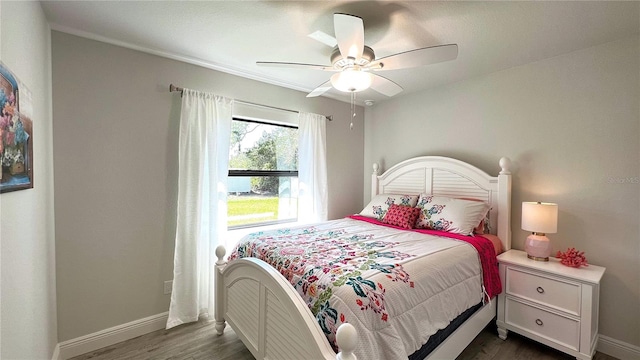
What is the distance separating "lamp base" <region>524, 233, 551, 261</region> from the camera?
7.09ft

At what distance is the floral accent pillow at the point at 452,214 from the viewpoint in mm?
2404

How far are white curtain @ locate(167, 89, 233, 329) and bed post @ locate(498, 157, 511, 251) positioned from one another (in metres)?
2.66

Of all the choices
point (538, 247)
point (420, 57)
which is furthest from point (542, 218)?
point (420, 57)

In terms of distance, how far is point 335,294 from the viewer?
1304 millimetres

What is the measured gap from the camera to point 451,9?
1691 millimetres

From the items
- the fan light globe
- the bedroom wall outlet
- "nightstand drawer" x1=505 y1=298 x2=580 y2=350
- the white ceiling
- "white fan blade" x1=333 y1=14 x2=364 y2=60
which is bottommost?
"nightstand drawer" x1=505 y1=298 x2=580 y2=350

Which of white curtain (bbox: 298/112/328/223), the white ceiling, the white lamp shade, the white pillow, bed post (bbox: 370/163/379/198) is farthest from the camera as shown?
bed post (bbox: 370/163/379/198)

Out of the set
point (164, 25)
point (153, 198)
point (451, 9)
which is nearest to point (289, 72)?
point (164, 25)

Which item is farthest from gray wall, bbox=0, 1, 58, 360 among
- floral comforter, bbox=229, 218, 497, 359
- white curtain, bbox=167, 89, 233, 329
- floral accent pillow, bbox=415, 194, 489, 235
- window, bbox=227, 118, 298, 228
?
floral accent pillow, bbox=415, 194, 489, 235

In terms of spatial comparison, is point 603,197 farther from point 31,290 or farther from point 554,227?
point 31,290

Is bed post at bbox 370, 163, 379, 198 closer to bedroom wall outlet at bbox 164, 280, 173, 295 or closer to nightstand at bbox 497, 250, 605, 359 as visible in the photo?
nightstand at bbox 497, 250, 605, 359

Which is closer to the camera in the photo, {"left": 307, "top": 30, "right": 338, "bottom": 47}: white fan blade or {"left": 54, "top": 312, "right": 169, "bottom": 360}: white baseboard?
{"left": 307, "top": 30, "right": 338, "bottom": 47}: white fan blade

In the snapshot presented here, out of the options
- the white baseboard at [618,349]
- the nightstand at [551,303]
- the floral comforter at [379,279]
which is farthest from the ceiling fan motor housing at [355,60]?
the white baseboard at [618,349]

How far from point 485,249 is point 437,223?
0.45 m
